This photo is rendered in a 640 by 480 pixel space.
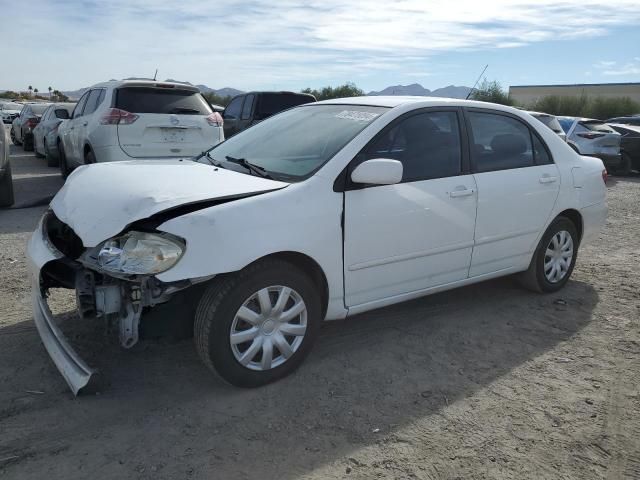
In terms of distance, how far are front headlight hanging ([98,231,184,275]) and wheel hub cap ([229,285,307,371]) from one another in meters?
0.51

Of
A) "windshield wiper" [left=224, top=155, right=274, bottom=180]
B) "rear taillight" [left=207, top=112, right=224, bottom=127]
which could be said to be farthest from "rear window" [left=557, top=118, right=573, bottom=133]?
"windshield wiper" [left=224, top=155, right=274, bottom=180]

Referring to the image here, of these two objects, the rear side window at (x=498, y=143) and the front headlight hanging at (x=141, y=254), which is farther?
the rear side window at (x=498, y=143)

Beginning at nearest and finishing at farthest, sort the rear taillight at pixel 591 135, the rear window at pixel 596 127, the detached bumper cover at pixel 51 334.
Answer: the detached bumper cover at pixel 51 334 → the rear taillight at pixel 591 135 → the rear window at pixel 596 127

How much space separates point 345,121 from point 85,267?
2.01 meters

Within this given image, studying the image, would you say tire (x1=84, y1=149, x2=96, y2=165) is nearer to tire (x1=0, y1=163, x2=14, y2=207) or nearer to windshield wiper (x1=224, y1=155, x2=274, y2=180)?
tire (x1=0, y1=163, x2=14, y2=207)

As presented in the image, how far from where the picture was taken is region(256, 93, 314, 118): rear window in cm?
1368

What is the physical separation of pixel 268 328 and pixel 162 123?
5525mm

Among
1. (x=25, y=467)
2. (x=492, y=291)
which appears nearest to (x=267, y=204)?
(x=25, y=467)

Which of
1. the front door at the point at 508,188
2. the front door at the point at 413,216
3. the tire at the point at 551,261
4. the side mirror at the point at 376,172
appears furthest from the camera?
the tire at the point at 551,261

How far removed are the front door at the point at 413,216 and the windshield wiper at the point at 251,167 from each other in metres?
0.57

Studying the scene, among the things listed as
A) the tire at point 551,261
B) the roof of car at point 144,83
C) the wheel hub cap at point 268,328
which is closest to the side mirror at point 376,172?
the wheel hub cap at point 268,328

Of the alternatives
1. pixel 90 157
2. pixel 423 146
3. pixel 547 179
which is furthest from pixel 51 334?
pixel 90 157

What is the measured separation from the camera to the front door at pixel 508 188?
14.9 feet

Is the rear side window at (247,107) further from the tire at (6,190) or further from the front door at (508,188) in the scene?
the front door at (508,188)
